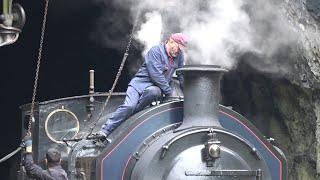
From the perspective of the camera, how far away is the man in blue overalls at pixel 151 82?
14.1ft

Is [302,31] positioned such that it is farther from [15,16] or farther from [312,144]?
[15,16]

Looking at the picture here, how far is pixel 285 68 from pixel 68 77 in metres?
3.65

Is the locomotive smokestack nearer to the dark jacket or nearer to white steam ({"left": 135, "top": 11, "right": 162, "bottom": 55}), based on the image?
the dark jacket

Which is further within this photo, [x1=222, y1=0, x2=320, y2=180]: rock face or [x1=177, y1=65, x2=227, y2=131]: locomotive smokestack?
[x1=222, y1=0, x2=320, y2=180]: rock face

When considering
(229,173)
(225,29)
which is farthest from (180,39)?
(225,29)

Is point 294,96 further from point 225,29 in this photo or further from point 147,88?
point 147,88

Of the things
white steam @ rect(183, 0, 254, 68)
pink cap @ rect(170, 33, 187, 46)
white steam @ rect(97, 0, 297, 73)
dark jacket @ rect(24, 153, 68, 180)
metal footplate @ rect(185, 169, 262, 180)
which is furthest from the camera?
white steam @ rect(97, 0, 297, 73)

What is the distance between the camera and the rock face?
19.7 feet

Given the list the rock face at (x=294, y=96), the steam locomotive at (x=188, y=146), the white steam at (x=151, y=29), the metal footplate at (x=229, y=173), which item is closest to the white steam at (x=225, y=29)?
the white steam at (x=151, y=29)

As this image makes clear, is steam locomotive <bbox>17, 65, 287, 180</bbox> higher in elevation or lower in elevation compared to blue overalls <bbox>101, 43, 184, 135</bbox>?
lower

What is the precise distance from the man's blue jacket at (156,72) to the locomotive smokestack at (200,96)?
363 mm

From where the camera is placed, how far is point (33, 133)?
17.6ft

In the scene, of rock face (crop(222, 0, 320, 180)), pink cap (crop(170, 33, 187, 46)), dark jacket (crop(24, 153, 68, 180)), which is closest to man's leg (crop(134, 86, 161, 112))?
pink cap (crop(170, 33, 187, 46))

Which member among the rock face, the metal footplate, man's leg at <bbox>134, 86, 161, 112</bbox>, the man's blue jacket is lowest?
the metal footplate
